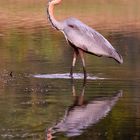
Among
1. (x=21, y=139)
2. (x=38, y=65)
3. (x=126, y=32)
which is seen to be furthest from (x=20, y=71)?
(x=126, y=32)

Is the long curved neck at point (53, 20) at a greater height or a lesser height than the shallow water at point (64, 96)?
greater

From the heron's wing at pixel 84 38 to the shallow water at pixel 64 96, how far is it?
20.0 inches

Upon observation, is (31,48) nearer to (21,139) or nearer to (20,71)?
(20,71)

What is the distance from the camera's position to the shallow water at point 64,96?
9.29 m

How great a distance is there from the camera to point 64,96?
1191 centimetres

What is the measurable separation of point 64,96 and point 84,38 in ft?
9.32

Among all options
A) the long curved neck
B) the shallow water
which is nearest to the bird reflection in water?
the shallow water

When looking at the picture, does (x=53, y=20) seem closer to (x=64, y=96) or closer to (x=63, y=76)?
(x=63, y=76)

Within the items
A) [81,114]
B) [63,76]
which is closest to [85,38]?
[63,76]

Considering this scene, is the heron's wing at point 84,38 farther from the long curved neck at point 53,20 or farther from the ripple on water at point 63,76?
the ripple on water at point 63,76

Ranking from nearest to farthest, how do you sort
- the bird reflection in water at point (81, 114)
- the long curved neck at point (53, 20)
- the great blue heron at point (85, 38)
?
the bird reflection in water at point (81, 114), the great blue heron at point (85, 38), the long curved neck at point (53, 20)

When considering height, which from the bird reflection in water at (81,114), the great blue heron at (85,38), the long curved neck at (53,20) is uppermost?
the long curved neck at (53,20)

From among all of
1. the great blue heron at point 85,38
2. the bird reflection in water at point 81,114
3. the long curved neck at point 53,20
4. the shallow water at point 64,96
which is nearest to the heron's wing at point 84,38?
the great blue heron at point 85,38

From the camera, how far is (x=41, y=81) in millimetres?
13477
